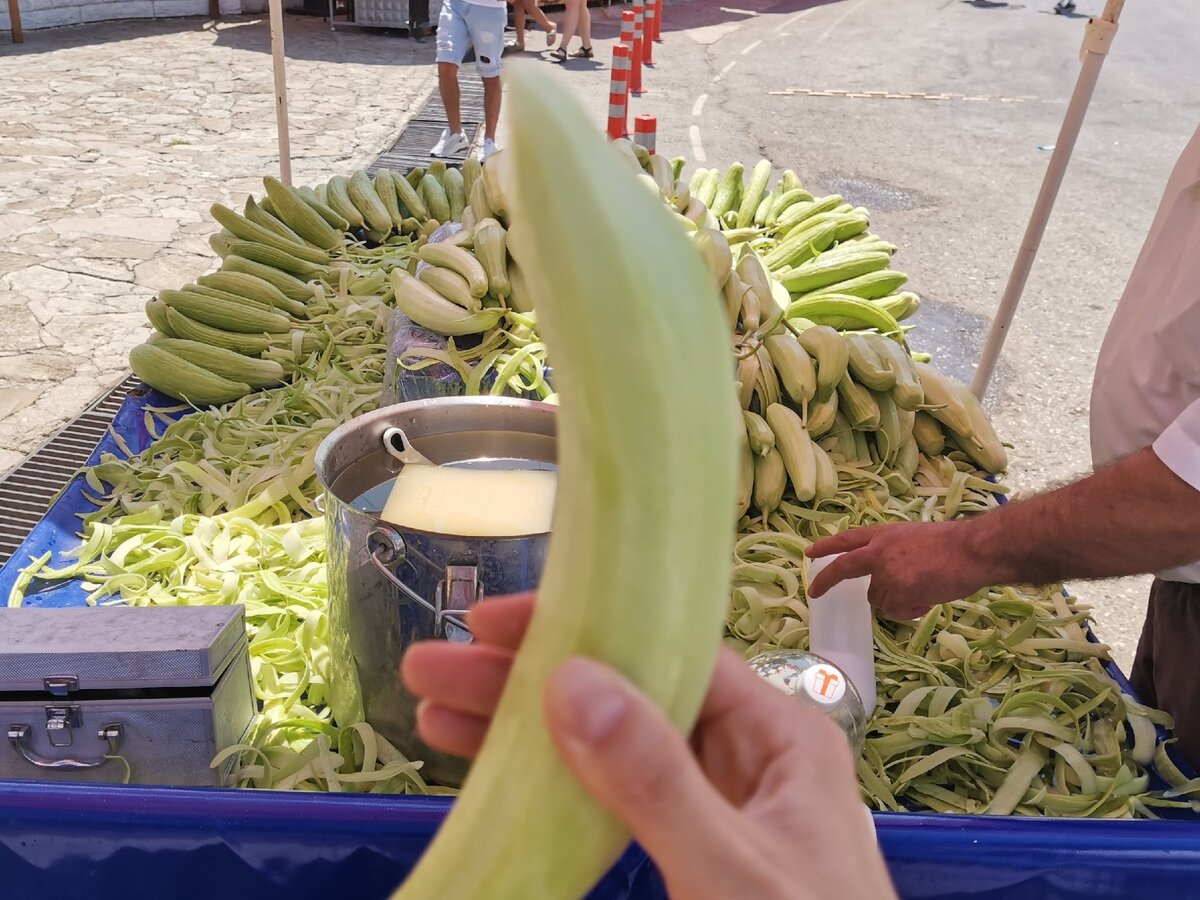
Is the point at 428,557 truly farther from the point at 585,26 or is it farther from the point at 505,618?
the point at 585,26

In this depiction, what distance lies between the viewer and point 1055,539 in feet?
5.41

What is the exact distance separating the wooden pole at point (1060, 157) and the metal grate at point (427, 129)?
491 cm

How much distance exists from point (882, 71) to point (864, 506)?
11.3 metres

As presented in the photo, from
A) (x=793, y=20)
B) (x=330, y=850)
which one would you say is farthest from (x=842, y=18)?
(x=330, y=850)

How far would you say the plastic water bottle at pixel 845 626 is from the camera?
194 centimetres

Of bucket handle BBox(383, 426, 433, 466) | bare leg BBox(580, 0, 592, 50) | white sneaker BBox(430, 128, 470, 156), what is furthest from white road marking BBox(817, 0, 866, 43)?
bucket handle BBox(383, 426, 433, 466)

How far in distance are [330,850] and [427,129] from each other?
25.6ft

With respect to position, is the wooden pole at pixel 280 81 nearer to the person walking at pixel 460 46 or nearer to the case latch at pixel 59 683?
the person walking at pixel 460 46

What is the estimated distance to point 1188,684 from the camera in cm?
189

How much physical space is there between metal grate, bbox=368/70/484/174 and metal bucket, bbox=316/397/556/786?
210 inches

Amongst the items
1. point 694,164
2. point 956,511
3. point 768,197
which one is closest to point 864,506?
point 956,511

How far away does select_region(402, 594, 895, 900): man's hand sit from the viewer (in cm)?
60

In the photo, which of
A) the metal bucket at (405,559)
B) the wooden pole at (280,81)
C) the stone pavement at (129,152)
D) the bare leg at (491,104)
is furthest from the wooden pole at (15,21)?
the metal bucket at (405,559)

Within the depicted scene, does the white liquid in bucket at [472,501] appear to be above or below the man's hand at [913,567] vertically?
above
